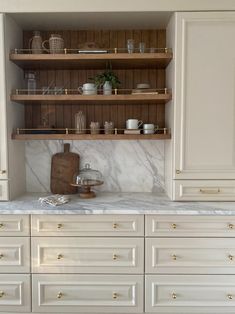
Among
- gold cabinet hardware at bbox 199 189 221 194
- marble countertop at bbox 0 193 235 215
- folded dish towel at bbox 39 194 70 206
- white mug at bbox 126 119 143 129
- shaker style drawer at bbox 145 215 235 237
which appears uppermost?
white mug at bbox 126 119 143 129

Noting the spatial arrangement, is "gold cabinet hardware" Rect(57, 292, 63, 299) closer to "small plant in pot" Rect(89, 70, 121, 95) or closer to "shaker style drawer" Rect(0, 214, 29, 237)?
"shaker style drawer" Rect(0, 214, 29, 237)

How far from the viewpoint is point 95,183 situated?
2227mm

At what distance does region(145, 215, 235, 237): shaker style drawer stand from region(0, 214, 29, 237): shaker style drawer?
32.3 inches

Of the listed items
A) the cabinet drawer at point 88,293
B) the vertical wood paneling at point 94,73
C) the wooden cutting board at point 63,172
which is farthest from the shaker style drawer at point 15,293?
the vertical wood paneling at point 94,73

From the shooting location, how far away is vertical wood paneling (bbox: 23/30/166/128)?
2.36m

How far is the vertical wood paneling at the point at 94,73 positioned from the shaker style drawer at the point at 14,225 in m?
0.85

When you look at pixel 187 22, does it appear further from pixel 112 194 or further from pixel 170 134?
pixel 112 194

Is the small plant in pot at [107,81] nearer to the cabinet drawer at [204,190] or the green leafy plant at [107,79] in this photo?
the green leafy plant at [107,79]

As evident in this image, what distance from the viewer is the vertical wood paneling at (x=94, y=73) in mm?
2357

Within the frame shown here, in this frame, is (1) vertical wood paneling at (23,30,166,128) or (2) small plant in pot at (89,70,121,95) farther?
(1) vertical wood paneling at (23,30,166,128)

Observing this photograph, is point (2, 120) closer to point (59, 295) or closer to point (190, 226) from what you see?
point (59, 295)

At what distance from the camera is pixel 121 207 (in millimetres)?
1929

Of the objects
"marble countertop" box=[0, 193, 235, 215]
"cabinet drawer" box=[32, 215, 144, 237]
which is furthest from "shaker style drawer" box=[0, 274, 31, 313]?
"marble countertop" box=[0, 193, 235, 215]

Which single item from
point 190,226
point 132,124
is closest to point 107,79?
point 132,124
